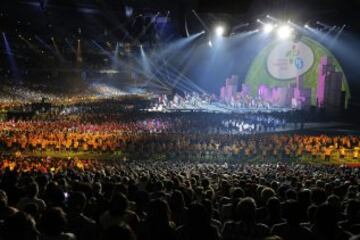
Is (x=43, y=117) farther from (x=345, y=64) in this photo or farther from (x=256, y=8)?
(x=345, y=64)

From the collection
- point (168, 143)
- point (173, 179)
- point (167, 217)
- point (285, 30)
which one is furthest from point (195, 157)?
point (167, 217)

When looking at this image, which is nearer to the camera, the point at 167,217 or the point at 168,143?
the point at 167,217

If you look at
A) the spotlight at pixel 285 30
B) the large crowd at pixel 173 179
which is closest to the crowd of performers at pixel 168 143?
the large crowd at pixel 173 179

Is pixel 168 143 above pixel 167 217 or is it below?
below

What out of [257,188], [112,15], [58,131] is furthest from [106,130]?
[257,188]

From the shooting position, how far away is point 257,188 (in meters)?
9.28

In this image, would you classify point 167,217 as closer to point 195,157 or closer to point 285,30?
point 195,157

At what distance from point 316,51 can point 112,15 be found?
22.3 meters

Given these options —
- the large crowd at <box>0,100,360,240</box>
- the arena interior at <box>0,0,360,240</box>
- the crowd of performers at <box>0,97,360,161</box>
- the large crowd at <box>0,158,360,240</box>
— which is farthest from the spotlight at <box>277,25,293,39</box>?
the large crowd at <box>0,158,360,240</box>

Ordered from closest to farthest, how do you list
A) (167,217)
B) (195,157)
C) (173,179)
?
(167,217), (173,179), (195,157)

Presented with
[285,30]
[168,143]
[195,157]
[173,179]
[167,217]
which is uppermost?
[285,30]

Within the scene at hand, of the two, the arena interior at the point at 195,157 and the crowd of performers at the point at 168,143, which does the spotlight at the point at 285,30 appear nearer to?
the arena interior at the point at 195,157

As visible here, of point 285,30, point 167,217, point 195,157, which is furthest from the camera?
point 285,30

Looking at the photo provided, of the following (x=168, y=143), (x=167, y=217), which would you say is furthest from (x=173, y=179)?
(x=168, y=143)
